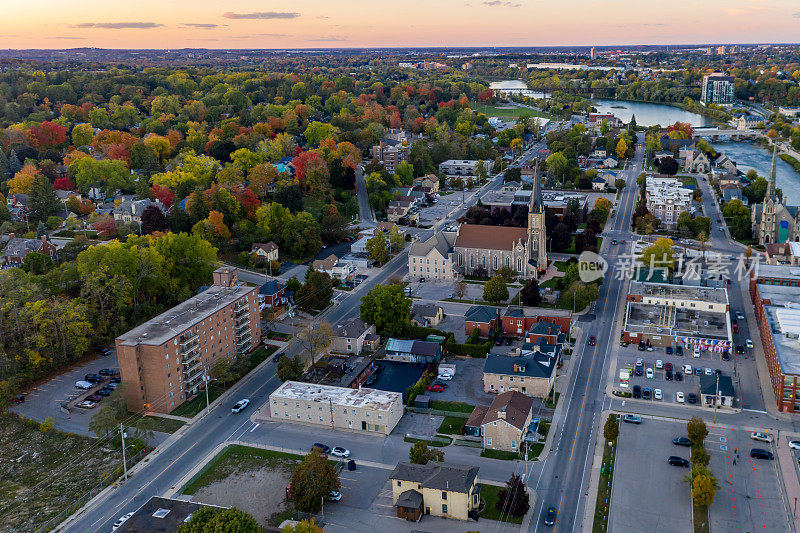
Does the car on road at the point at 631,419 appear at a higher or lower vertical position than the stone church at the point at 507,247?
lower

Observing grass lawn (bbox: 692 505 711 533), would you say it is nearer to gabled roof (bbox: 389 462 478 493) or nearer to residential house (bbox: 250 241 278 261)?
gabled roof (bbox: 389 462 478 493)

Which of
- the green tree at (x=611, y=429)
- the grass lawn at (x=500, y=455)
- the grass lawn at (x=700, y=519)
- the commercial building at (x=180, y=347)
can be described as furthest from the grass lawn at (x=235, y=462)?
the grass lawn at (x=700, y=519)

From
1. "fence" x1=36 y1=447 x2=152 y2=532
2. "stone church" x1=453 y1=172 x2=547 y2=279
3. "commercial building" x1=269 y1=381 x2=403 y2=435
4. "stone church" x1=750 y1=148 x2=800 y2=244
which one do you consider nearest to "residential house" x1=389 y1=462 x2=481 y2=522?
"commercial building" x1=269 y1=381 x2=403 y2=435

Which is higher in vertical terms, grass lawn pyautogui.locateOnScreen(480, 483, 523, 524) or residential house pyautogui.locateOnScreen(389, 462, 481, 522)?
residential house pyautogui.locateOnScreen(389, 462, 481, 522)

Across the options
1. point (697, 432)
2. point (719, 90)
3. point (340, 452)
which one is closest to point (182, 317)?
point (340, 452)

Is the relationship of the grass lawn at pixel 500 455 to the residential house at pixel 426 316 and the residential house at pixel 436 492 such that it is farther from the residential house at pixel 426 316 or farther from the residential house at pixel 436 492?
the residential house at pixel 426 316

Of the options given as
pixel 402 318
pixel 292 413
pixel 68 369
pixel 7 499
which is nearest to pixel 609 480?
pixel 292 413
